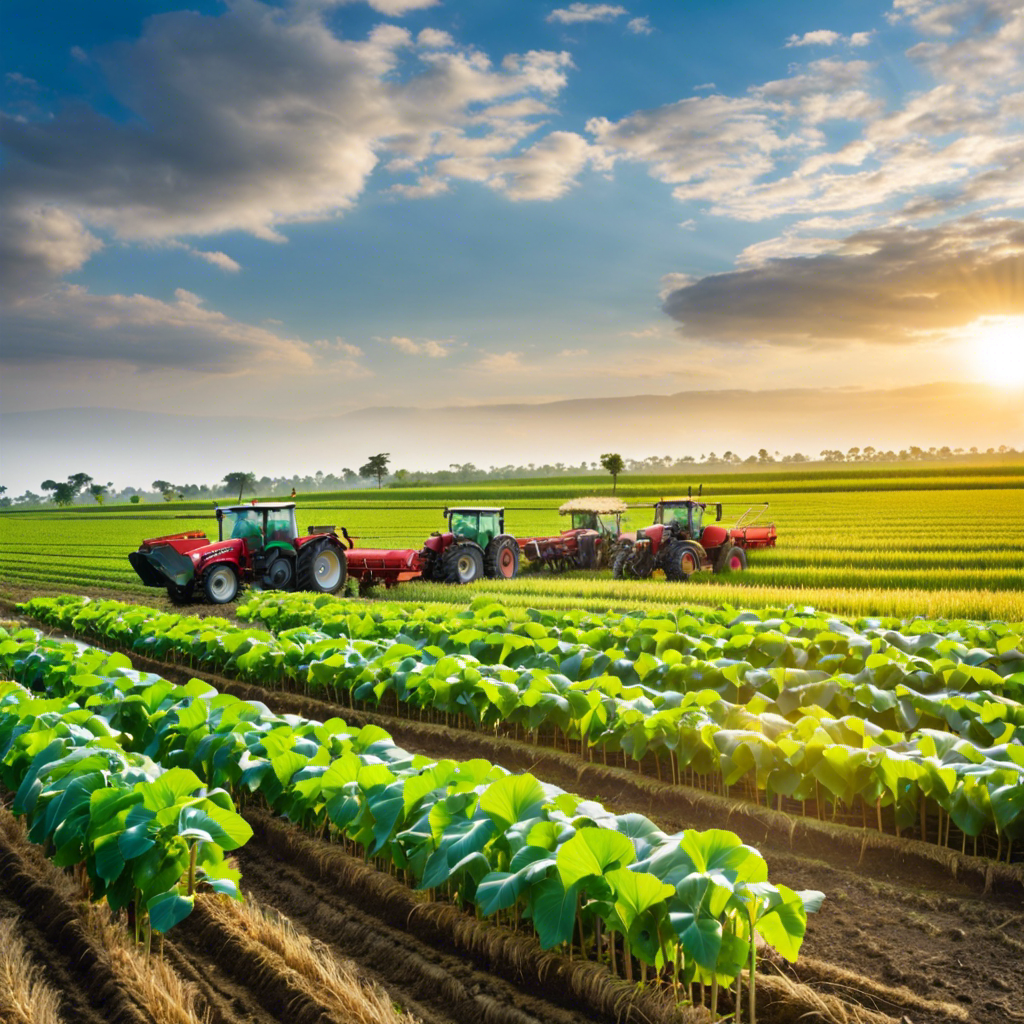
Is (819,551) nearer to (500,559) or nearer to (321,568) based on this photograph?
(500,559)

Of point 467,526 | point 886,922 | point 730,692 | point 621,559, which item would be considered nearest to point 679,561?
point 621,559

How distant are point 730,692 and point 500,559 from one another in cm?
1305

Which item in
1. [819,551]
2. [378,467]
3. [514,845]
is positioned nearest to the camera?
[514,845]

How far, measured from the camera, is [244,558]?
17.5 m

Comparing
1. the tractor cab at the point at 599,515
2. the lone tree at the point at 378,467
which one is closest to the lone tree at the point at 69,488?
the lone tree at the point at 378,467

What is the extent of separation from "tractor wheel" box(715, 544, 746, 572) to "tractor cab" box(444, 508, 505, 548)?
18.7ft

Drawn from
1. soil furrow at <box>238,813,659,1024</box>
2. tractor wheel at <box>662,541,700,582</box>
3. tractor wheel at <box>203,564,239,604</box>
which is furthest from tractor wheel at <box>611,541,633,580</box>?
soil furrow at <box>238,813,659,1024</box>

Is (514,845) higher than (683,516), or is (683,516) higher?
(683,516)

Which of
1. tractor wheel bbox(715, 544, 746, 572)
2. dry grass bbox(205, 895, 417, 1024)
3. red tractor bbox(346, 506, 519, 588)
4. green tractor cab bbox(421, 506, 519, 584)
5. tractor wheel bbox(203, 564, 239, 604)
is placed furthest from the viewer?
tractor wheel bbox(715, 544, 746, 572)

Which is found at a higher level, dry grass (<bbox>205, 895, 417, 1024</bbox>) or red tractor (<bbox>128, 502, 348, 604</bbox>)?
red tractor (<bbox>128, 502, 348, 604</bbox>)

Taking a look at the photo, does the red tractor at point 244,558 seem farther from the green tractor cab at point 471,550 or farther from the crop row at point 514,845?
the crop row at point 514,845

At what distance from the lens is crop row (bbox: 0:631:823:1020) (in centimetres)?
331

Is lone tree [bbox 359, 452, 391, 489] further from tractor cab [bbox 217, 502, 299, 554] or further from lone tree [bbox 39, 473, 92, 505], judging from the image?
tractor cab [bbox 217, 502, 299, 554]

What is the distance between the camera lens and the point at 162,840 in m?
4.05
